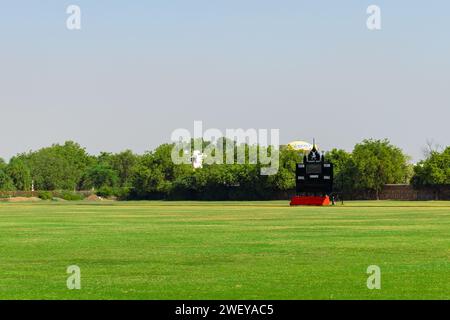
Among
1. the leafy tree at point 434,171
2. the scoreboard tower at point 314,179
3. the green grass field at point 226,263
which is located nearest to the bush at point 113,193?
the leafy tree at point 434,171

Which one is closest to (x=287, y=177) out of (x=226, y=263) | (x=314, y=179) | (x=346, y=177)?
(x=346, y=177)

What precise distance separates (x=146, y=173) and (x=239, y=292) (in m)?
169

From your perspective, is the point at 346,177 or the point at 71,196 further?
the point at 71,196

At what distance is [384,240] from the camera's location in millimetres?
37312

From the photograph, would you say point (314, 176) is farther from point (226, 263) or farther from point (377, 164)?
point (226, 263)

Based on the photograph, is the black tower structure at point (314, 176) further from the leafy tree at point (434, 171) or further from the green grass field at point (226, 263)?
the green grass field at point (226, 263)

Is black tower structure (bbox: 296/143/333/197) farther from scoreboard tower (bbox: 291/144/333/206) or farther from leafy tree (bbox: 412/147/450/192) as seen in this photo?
leafy tree (bbox: 412/147/450/192)

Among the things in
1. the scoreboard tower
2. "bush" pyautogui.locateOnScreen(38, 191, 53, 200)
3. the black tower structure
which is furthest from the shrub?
the black tower structure

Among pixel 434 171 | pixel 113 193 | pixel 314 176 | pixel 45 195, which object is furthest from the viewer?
pixel 113 193

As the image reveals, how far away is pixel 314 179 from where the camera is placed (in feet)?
351

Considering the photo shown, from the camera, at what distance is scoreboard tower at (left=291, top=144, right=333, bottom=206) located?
348ft

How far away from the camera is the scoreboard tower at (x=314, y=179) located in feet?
348

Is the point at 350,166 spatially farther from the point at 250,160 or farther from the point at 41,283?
the point at 41,283
